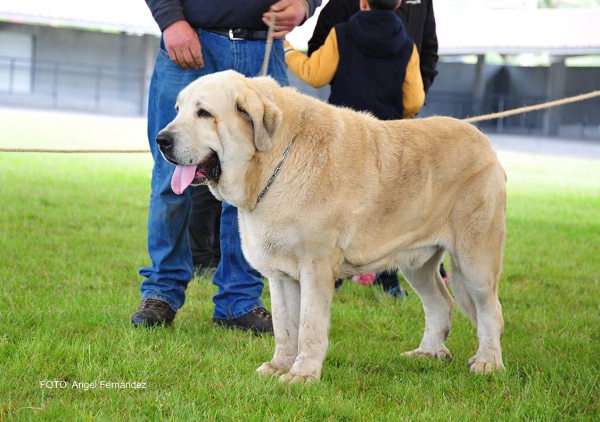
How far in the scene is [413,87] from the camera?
5.96 m

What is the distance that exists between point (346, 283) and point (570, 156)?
1915 centimetres

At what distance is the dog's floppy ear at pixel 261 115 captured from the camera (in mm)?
3564

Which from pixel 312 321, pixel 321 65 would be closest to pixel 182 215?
pixel 312 321

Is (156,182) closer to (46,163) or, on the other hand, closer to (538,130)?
(46,163)

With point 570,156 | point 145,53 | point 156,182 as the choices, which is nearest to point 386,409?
point 156,182

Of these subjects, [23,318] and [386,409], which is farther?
[23,318]

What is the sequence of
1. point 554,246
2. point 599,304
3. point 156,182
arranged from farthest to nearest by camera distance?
point 554,246, point 599,304, point 156,182

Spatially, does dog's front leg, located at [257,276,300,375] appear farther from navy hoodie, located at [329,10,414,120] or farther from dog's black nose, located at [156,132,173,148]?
navy hoodie, located at [329,10,414,120]

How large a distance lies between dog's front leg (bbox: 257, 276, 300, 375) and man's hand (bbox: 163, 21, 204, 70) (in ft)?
4.86

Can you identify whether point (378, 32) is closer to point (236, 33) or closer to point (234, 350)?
point (236, 33)

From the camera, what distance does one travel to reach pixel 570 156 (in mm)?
23453

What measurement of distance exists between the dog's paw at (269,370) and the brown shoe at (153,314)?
2.97ft

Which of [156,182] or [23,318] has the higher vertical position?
[156,182]

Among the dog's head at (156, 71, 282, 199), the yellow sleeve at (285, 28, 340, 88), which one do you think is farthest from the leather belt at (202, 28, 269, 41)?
the yellow sleeve at (285, 28, 340, 88)
